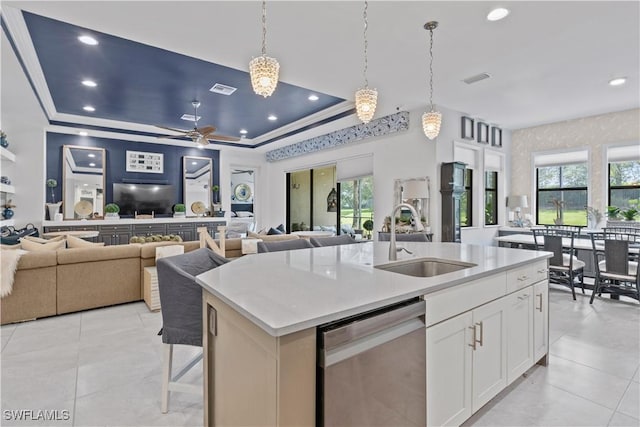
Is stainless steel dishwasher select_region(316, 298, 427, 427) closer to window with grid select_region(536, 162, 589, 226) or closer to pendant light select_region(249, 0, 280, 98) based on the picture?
pendant light select_region(249, 0, 280, 98)

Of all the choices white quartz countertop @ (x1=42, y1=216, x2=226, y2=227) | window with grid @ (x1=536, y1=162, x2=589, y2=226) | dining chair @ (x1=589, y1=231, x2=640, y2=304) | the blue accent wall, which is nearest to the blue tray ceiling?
the blue accent wall

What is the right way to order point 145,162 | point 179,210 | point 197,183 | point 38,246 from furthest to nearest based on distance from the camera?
point 197,183
point 179,210
point 145,162
point 38,246

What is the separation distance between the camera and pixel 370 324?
115 cm

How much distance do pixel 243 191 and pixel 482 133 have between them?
249 inches

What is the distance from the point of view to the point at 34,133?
617 cm

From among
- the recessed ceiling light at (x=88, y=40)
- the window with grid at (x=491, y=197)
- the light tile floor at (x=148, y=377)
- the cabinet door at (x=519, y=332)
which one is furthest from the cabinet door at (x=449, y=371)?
the window with grid at (x=491, y=197)

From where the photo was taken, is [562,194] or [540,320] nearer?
[540,320]

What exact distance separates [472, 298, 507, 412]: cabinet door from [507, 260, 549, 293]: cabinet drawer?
152 mm

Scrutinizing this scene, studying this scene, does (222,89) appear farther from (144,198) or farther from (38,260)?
(144,198)

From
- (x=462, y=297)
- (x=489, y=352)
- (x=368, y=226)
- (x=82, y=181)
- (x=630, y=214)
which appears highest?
(x=82, y=181)

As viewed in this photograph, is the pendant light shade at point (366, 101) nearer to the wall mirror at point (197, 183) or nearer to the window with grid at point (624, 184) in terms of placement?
the window with grid at point (624, 184)

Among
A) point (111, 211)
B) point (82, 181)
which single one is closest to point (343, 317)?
point (111, 211)

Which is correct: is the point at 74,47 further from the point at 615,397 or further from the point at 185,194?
the point at 615,397

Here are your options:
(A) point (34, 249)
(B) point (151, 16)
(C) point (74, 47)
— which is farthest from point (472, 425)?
(C) point (74, 47)
